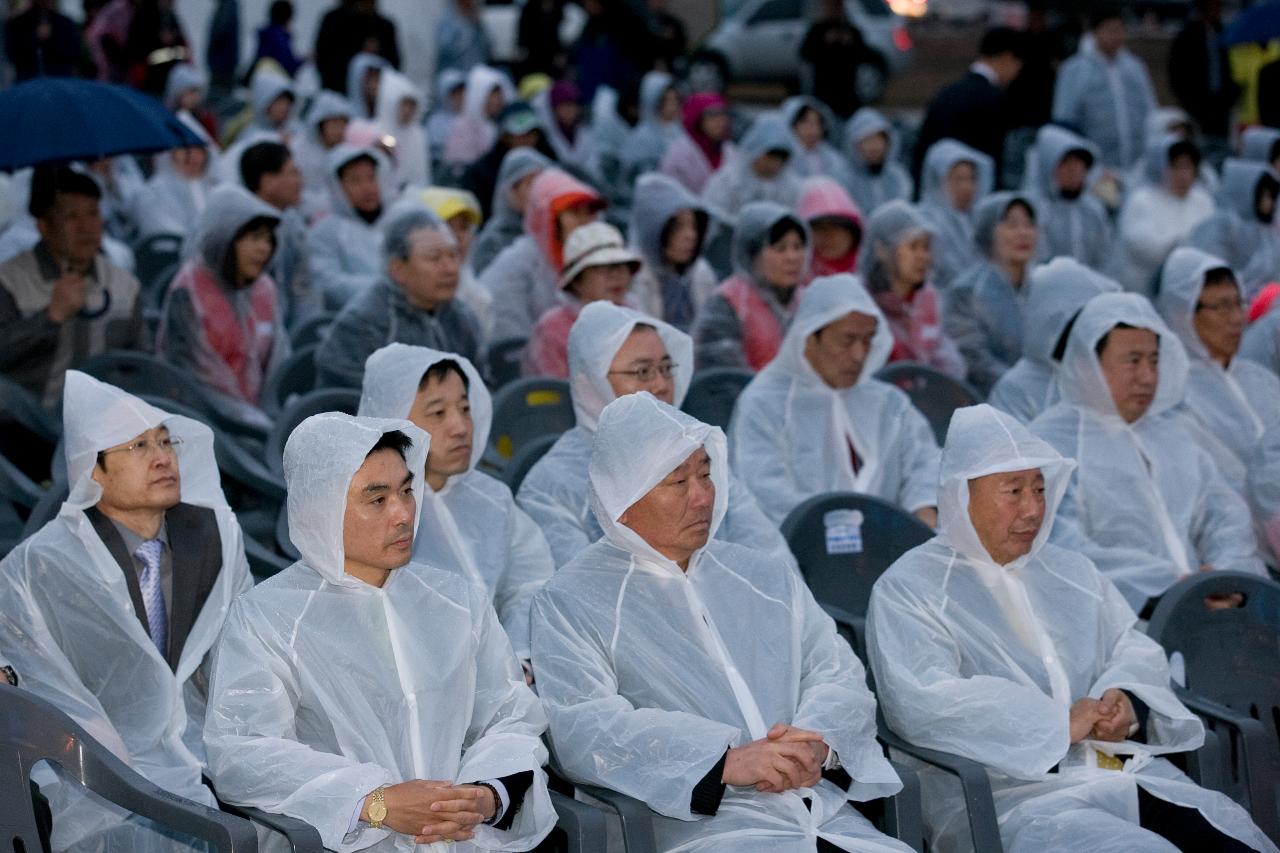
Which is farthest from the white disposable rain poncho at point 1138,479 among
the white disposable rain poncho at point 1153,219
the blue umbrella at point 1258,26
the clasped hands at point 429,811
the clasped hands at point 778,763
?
the blue umbrella at point 1258,26

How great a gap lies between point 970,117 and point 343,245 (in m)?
4.15

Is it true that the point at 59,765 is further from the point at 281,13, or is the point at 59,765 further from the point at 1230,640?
the point at 281,13

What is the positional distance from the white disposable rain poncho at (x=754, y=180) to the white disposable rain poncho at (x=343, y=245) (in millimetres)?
2559

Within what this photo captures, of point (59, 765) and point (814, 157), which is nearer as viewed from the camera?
point (59, 765)

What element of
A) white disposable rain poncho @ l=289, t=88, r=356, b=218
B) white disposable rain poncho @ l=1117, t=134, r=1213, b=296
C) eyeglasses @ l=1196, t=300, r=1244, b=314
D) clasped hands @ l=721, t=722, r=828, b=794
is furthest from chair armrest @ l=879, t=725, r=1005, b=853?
white disposable rain poncho @ l=289, t=88, r=356, b=218

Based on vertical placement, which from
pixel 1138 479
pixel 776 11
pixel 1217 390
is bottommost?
pixel 1138 479

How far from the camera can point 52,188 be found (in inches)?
253

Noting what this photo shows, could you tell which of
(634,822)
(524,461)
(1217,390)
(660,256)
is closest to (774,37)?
(660,256)

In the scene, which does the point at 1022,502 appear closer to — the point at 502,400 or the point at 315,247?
the point at 502,400

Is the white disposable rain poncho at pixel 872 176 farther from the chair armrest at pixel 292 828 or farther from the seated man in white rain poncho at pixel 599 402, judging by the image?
the chair armrest at pixel 292 828

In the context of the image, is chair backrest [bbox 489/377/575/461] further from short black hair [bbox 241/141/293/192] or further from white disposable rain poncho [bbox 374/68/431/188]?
white disposable rain poncho [bbox 374/68/431/188]

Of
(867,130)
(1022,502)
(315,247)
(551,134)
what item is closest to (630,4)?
(551,134)

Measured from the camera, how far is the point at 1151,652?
4324mm

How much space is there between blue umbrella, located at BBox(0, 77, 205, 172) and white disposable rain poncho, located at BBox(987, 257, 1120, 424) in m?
2.99
